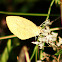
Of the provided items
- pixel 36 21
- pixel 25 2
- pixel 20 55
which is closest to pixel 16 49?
pixel 20 55

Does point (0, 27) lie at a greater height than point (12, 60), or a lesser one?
greater

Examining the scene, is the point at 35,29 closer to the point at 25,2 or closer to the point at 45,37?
the point at 45,37

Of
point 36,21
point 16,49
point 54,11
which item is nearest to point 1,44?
point 16,49

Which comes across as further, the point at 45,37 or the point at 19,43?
the point at 19,43

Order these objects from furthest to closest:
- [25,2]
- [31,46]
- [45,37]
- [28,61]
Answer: [25,2] → [31,46] → [28,61] → [45,37]

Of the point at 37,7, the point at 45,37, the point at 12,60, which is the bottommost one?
the point at 12,60

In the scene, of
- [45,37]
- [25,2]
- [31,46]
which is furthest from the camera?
[25,2]

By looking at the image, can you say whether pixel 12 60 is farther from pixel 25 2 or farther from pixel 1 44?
pixel 25 2
